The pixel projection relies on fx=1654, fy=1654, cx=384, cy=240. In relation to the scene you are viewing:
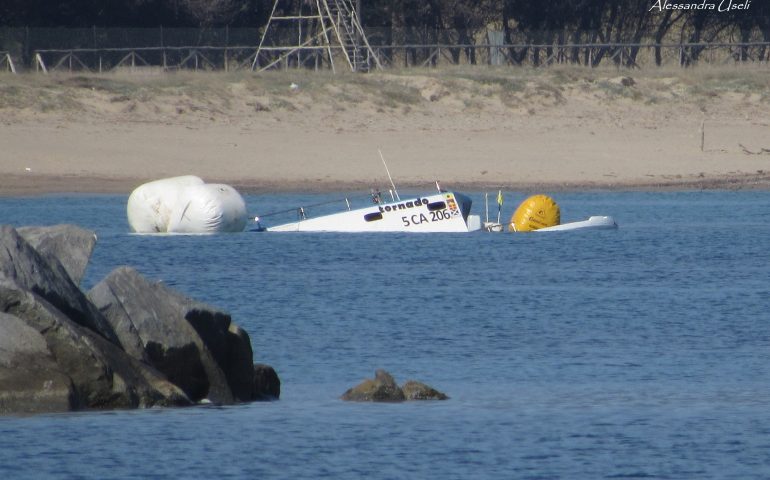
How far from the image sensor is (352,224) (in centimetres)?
3578

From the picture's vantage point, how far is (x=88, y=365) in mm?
15023

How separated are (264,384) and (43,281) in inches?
105

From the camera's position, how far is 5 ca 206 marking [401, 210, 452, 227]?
35.1 metres

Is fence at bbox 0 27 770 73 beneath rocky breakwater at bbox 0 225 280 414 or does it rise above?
above

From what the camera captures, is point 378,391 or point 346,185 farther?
point 346,185

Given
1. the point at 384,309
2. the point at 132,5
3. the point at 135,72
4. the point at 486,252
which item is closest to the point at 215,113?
the point at 135,72

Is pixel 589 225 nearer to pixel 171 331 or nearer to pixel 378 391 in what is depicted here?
pixel 378 391

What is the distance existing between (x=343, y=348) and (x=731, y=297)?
7.59 metres

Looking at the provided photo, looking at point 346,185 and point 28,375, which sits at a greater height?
point 28,375

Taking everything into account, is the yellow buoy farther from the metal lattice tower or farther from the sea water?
the metal lattice tower

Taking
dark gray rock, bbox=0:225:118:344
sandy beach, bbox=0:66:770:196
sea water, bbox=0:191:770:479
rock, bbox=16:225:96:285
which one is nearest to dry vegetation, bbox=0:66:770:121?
sandy beach, bbox=0:66:770:196

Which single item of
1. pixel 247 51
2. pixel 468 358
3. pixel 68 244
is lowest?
pixel 468 358
